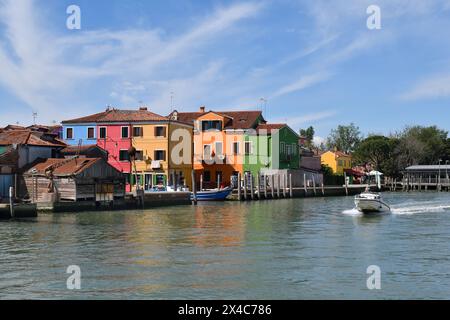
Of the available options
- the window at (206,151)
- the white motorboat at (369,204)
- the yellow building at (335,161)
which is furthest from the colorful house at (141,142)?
the yellow building at (335,161)

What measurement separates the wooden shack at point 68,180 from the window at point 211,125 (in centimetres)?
2099

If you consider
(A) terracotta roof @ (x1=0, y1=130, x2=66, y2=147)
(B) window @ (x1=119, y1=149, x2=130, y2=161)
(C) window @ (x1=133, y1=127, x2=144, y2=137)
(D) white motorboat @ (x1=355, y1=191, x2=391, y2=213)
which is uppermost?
→ (C) window @ (x1=133, y1=127, x2=144, y2=137)

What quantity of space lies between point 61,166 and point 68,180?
1.72 metres

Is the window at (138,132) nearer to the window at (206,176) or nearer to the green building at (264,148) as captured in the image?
the window at (206,176)

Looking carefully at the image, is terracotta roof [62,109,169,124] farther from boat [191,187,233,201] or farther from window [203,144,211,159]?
boat [191,187,233,201]

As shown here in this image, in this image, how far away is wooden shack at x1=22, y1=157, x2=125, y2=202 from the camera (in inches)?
1597

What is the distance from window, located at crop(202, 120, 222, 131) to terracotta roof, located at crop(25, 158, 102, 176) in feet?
→ 70.3

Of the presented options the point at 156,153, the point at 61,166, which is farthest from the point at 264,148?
the point at 61,166

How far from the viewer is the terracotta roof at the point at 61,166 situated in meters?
41.0

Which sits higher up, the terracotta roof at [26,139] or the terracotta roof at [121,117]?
the terracotta roof at [121,117]

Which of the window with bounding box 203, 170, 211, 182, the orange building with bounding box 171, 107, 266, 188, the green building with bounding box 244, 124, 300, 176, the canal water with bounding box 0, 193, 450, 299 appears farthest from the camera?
the window with bounding box 203, 170, 211, 182

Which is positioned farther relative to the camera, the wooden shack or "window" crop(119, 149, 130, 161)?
"window" crop(119, 149, 130, 161)

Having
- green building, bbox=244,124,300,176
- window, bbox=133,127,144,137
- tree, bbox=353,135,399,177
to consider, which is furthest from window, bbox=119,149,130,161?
tree, bbox=353,135,399,177

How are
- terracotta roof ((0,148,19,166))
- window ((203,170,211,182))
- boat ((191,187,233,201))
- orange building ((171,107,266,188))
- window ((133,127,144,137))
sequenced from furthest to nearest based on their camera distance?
window ((203,170,211,182)) → orange building ((171,107,266,188)) → window ((133,127,144,137)) → boat ((191,187,233,201)) → terracotta roof ((0,148,19,166))
